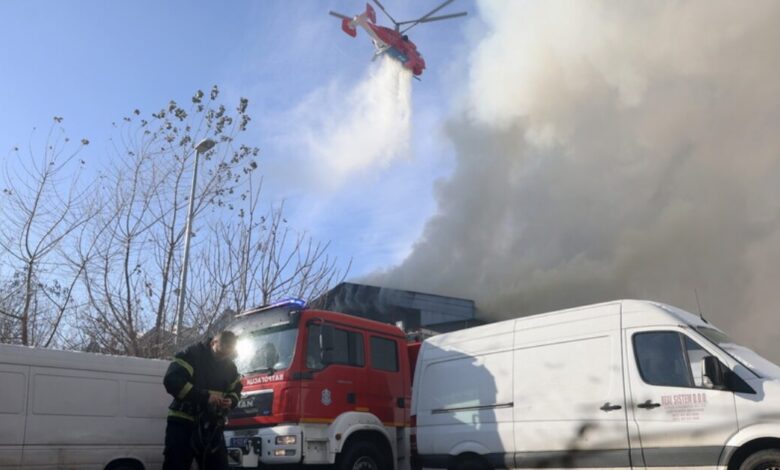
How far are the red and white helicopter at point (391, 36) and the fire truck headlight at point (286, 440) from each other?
17.5m

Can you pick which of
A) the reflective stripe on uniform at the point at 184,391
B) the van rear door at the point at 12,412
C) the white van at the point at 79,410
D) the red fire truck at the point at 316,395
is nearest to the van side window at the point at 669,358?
the red fire truck at the point at 316,395

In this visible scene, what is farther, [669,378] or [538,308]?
[538,308]

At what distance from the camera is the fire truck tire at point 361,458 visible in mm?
7383

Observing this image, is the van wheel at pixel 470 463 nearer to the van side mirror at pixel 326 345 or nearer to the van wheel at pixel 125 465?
the van side mirror at pixel 326 345

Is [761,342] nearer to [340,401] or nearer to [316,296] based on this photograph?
[316,296]

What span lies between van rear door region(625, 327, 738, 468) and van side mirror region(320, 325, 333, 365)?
328 cm

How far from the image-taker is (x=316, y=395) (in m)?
7.29

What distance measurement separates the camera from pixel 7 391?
7363mm

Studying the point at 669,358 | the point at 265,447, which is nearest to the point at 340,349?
the point at 265,447

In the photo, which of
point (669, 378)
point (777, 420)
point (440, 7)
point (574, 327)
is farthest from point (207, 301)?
point (440, 7)

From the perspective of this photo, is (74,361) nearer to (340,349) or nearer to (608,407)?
(340,349)

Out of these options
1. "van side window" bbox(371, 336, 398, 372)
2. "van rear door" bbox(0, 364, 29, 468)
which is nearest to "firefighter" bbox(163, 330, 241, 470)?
"van side window" bbox(371, 336, 398, 372)

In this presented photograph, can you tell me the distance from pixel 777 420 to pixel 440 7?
1924 cm

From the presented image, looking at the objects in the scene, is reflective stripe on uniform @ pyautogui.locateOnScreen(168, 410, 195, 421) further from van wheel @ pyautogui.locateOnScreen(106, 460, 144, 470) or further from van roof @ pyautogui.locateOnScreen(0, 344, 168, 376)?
van wheel @ pyautogui.locateOnScreen(106, 460, 144, 470)
